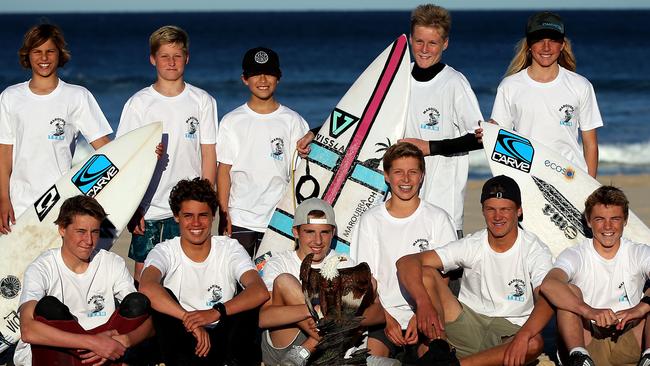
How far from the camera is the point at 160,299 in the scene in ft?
15.1

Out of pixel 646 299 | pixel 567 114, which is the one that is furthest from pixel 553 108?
pixel 646 299

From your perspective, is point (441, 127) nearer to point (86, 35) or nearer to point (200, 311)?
point (200, 311)

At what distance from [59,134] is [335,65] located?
101ft

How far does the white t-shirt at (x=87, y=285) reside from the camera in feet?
15.5

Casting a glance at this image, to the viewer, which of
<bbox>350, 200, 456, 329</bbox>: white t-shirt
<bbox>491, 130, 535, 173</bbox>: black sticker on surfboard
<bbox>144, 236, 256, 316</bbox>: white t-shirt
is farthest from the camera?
<bbox>491, 130, 535, 173</bbox>: black sticker on surfboard

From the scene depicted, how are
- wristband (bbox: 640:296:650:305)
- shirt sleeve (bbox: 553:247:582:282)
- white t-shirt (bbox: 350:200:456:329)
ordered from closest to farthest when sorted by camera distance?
wristband (bbox: 640:296:650:305), shirt sleeve (bbox: 553:247:582:282), white t-shirt (bbox: 350:200:456:329)

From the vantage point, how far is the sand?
834 cm

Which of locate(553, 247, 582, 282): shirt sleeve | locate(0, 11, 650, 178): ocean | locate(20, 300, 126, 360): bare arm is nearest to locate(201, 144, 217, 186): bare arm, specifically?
locate(20, 300, 126, 360): bare arm

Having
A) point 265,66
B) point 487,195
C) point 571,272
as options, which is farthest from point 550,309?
point 265,66

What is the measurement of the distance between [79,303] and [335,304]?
4.46 feet

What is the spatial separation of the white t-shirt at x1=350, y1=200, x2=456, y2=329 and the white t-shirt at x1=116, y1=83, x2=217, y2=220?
3.69 feet

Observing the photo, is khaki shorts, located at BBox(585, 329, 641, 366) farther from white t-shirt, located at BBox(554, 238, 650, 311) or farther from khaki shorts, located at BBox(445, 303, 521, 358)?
khaki shorts, located at BBox(445, 303, 521, 358)

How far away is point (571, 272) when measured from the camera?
4.71 m

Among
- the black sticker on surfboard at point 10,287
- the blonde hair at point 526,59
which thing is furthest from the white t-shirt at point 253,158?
the blonde hair at point 526,59
